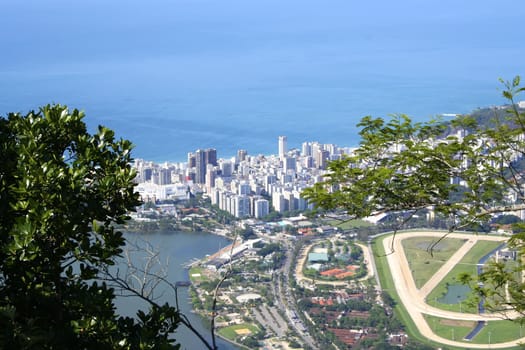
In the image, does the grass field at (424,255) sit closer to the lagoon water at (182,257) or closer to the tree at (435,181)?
the lagoon water at (182,257)

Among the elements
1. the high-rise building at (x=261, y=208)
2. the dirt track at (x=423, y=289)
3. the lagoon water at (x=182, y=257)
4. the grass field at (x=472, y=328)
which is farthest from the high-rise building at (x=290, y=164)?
the grass field at (x=472, y=328)

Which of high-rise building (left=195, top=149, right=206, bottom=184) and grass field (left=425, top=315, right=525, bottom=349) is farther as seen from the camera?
high-rise building (left=195, top=149, right=206, bottom=184)


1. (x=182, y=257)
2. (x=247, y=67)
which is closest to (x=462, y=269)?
(x=182, y=257)

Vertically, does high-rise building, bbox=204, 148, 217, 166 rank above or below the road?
above

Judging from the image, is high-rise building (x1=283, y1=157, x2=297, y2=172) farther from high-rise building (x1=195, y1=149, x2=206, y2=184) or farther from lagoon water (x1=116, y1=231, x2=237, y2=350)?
lagoon water (x1=116, y1=231, x2=237, y2=350)

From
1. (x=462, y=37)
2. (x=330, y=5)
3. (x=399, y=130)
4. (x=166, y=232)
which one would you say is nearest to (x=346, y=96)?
(x=166, y=232)

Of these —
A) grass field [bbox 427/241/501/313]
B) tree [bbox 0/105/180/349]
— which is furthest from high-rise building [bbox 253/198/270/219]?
tree [bbox 0/105/180/349]

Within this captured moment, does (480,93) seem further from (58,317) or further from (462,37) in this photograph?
(58,317)
